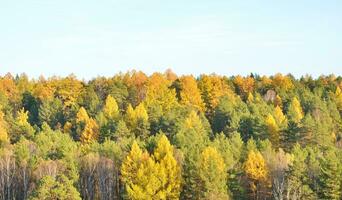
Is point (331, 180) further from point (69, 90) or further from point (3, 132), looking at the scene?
point (69, 90)

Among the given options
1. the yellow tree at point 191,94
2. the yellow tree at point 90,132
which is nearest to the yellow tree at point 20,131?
the yellow tree at point 90,132

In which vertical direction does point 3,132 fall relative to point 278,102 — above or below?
below

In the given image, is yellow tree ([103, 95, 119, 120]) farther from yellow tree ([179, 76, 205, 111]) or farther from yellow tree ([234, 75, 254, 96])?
yellow tree ([234, 75, 254, 96])

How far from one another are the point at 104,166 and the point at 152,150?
728 centimetres

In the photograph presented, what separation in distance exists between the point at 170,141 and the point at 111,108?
33.7 metres

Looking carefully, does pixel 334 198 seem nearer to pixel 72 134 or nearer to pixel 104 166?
pixel 104 166

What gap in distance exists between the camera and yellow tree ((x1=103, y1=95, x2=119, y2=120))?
110 metres

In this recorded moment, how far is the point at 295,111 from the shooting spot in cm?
11294

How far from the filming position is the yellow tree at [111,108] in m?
110

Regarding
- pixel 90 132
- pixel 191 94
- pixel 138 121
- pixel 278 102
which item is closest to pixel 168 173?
pixel 138 121

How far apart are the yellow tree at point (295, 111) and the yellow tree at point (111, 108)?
1359 inches

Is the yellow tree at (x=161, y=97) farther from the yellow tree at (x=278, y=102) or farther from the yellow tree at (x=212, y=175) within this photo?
the yellow tree at (x=212, y=175)

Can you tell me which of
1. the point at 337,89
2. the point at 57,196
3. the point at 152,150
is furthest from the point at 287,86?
the point at 57,196

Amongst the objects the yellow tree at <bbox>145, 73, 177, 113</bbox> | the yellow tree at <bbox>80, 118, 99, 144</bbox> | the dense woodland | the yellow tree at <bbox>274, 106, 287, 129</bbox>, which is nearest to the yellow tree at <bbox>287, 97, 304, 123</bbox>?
the dense woodland
